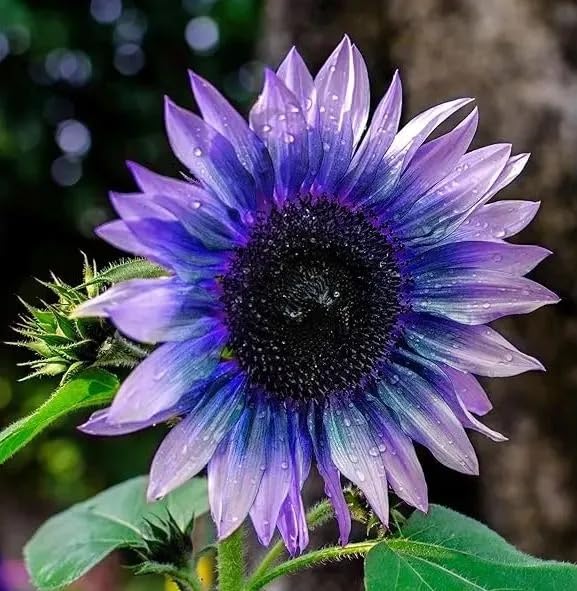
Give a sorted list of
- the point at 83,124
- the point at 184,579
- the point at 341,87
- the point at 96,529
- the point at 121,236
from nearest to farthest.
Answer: the point at 121,236, the point at 341,87, the point at 184,579, the point at 96,529, the point at 83,124

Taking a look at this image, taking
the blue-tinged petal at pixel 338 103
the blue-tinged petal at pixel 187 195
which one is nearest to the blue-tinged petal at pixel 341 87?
the blue-tinged petal at pixel 338 103

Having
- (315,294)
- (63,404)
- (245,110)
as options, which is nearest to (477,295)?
(315,294)

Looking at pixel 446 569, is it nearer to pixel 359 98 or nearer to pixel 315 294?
pixel 315 294

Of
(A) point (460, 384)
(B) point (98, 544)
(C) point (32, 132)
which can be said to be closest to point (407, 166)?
(A) point (460, 384)

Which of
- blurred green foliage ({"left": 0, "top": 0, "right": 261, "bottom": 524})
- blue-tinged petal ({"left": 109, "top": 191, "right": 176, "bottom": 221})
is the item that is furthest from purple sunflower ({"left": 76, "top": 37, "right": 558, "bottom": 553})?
blurred green foliage ({"left": 0, "top": 0, "right": 261, "bottom": 524})

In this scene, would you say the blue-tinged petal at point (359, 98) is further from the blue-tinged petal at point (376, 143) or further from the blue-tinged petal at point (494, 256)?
the blue-tinged petal at point (494, 256)
